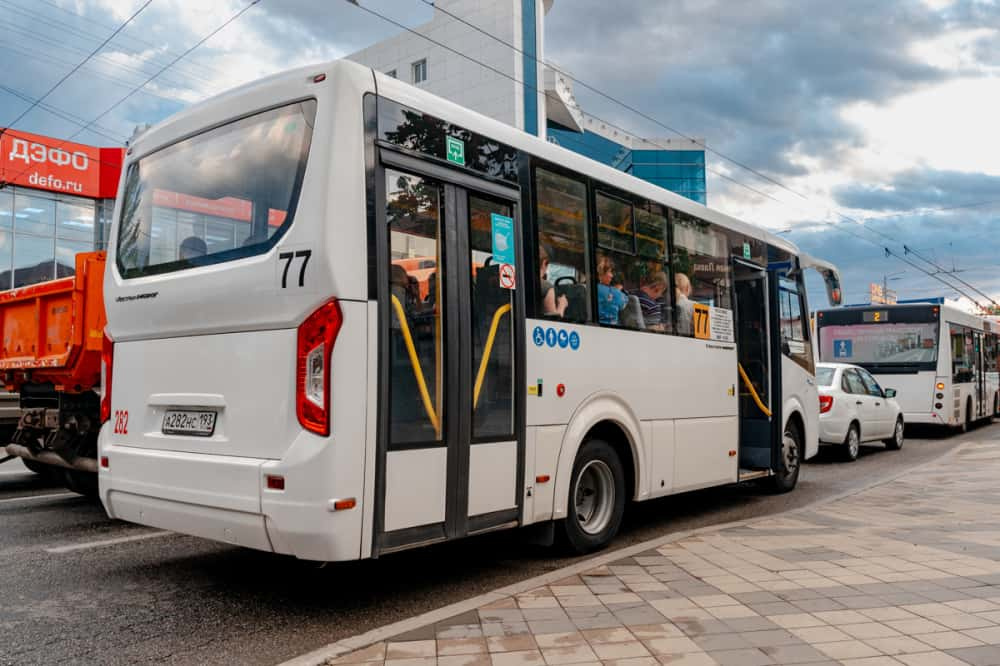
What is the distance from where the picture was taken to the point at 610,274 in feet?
22.8

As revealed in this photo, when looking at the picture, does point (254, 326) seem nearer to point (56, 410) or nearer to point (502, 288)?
point (502, 288)

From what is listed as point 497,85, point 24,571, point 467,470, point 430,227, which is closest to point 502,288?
point 430,227

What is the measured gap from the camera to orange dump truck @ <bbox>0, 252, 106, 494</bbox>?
7.46 meters

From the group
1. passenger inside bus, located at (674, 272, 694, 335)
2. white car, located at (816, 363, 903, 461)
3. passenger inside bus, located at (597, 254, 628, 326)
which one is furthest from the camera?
white car, located at (816, 363, 903, 461)

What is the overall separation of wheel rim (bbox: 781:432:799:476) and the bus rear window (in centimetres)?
726

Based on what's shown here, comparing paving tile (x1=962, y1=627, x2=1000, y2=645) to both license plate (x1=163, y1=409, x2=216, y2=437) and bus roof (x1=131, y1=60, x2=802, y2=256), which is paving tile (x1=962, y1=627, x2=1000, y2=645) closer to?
bus roof (x1=131, y1=60, x2=802, y2=256)

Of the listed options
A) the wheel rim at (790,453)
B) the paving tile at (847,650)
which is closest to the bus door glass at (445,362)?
the paving tile at (847,650)

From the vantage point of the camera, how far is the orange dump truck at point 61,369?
7.46 meters

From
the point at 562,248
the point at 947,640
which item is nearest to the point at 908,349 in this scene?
the point at 562,248

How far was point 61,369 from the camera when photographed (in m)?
7.66

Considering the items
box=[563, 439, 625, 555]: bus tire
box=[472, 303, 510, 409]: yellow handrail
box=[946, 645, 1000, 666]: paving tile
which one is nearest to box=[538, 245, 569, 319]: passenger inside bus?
box=[472, 303, 510, 409]: yellow handrail

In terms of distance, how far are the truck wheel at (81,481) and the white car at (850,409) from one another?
10.9 meters

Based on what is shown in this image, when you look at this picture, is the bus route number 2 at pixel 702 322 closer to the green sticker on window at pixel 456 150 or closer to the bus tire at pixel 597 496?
the bus tire at pixel 597 496

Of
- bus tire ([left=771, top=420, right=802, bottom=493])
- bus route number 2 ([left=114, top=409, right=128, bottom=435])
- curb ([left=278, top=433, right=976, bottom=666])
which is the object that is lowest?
curb ([left=278, top=433, right=976, bottom=666])
